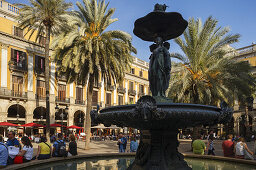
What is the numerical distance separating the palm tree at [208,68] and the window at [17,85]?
20074 millimetres

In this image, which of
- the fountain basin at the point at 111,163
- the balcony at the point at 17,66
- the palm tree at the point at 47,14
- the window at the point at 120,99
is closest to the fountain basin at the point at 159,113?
Answer: the fountain basin at the point at 111,163

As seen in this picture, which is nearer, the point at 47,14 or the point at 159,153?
the point at 159,153

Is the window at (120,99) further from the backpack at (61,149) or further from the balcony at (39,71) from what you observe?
the backpack at (61,149)

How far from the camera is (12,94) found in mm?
28281

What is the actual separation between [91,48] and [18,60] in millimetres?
16848

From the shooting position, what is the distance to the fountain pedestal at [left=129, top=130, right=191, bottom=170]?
5.07 metres

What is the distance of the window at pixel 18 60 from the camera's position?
2839 cm

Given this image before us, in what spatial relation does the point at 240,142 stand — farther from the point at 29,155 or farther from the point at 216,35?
the point at 216,35

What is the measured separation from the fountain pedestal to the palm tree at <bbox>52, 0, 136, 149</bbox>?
1127 centimetres

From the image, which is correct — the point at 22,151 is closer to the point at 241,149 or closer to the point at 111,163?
the point at 111,163

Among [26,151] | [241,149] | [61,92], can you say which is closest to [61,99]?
[61,92]

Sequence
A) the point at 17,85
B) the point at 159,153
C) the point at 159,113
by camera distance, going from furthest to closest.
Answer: the point at 17,85, the point at 159,153, the point at 159,113

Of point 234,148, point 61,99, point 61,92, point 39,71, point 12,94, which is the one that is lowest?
point 234,148

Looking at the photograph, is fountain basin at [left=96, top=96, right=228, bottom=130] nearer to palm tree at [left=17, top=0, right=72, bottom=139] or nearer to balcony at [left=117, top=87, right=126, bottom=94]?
palm tree at [left=17, top=0, right=72, bottom=139]
